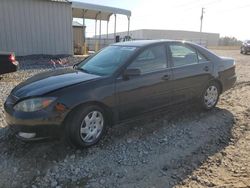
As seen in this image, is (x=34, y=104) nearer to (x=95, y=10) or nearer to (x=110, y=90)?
(x=110, y=90)

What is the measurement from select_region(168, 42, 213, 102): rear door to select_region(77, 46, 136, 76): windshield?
2.95 ft

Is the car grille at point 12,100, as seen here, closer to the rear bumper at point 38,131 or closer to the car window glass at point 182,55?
the rear bumper at point 38,131

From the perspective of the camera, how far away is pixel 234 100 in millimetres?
6566

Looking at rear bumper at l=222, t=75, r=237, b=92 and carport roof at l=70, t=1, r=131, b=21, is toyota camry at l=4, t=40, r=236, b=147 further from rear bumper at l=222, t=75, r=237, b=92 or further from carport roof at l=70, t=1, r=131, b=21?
carport roof at l=70, t=1, r=131, b=21

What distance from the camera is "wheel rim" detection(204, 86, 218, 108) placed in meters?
5.56

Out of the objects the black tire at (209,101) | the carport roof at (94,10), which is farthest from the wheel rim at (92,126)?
the carport roof at (94,10)

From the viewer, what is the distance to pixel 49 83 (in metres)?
3.97

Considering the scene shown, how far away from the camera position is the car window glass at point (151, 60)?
4.43 m

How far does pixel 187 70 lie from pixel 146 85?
109 cm

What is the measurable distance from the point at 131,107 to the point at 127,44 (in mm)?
1288

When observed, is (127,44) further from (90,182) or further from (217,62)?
(90,182)

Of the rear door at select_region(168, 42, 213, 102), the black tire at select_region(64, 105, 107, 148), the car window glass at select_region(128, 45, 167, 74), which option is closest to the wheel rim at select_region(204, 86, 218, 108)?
the rear door at select_region(168, 42, 213, 102)

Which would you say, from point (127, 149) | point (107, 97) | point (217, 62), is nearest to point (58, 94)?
point (107, 97)

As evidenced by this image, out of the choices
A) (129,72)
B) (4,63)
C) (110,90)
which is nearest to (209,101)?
(129,72)
